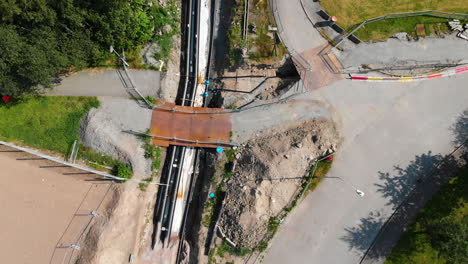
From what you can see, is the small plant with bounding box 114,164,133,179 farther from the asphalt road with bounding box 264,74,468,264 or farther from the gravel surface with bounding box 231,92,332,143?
the asphalt road with bounding box 264,74,468,264

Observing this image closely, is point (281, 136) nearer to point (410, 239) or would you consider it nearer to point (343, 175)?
point (343, 175)

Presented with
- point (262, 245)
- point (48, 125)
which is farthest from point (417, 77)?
point (48, 125)

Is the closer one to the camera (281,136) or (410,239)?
(410,239)

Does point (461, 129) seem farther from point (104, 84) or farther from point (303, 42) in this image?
point (104, 84)

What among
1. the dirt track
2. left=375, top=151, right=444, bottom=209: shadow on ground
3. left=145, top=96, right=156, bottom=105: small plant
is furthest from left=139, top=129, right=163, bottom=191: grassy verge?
left=375, top=151, right=444, bottom=209: shadow on ground

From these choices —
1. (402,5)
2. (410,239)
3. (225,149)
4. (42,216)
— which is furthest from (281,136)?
(42,216)

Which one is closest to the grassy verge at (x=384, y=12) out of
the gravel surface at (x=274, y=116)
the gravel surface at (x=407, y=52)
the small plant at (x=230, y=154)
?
the gravel surface at (x=407, y=52)
